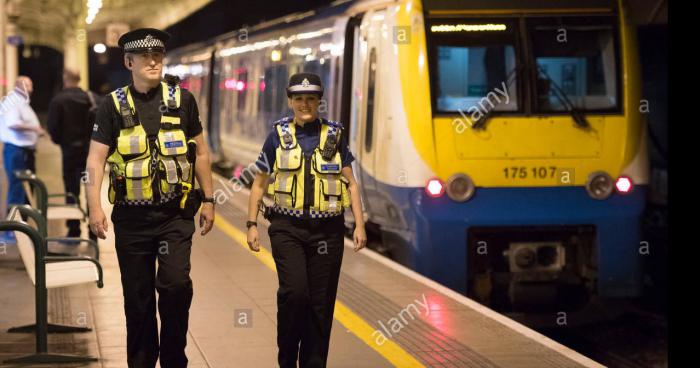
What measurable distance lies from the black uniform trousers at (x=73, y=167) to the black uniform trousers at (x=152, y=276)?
626 centimetres

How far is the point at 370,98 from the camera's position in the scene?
11430mm

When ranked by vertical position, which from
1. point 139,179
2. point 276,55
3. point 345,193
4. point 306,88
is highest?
point 276,55

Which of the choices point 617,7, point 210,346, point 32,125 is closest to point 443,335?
point 210,346

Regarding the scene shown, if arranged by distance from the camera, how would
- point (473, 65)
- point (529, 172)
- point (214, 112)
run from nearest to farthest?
point (529, 172) → point (473, 65) → point (214, 112)

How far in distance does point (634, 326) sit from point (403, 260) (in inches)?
85.8

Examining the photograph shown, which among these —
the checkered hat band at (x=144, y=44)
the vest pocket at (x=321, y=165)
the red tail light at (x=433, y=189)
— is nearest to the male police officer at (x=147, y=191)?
the checkered hat band at (x=144, y=44)

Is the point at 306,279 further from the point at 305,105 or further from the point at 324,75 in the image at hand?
the point at 324,75

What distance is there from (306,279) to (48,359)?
171cm

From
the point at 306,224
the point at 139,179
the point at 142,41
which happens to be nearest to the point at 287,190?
the point at 306,224

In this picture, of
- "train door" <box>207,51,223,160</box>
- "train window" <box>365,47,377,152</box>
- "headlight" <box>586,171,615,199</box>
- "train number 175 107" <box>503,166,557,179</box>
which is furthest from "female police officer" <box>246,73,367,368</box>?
"train door" <box>207,51,223,160</box>

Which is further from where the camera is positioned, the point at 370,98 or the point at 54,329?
the point at 370,98

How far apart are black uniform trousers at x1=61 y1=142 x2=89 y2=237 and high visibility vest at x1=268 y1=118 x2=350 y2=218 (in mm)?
6259

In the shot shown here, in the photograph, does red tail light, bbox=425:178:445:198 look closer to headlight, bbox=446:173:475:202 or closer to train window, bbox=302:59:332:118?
headlight, bbox=446:173:475:202

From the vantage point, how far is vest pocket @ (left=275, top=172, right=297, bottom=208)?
20.5ft
